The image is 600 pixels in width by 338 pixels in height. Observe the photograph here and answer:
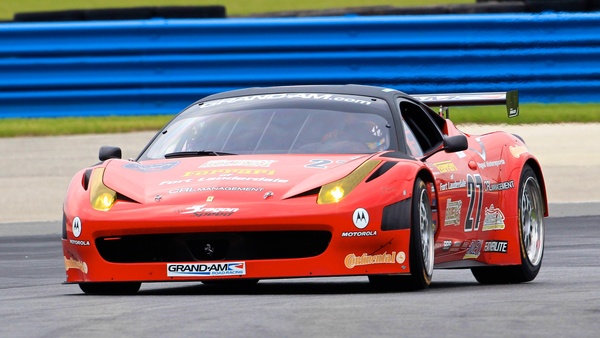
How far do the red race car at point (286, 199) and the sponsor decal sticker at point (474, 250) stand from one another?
14 mm

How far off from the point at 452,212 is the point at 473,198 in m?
0.38

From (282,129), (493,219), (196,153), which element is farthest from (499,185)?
(196,153)

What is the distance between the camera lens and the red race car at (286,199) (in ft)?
23.3

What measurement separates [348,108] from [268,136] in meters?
0.52

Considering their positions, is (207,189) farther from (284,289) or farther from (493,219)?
(493,219)

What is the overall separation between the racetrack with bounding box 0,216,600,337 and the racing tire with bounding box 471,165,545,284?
0.18 m

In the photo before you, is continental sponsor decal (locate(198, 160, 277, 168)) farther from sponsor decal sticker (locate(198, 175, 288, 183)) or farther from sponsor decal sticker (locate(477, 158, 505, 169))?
sponsor decal sticker (locate(477, 158, 505, 169))

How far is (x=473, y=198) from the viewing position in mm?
8555

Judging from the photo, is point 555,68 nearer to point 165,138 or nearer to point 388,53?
point 388,53

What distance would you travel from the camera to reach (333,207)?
7094mm

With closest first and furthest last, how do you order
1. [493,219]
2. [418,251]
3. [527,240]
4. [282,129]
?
[418,251] < [282,129] < [493,219] < [527,240]

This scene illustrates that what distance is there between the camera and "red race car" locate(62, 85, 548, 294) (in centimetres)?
710

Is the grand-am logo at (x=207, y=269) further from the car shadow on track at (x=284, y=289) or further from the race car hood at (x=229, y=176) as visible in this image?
the car shadow on track at (x=284, y=289)

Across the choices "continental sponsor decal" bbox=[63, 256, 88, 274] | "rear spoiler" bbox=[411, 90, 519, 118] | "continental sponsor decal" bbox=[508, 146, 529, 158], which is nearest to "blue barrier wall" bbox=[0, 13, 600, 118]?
"rear spoiler" bbox=[411, 90, 519, 118]
